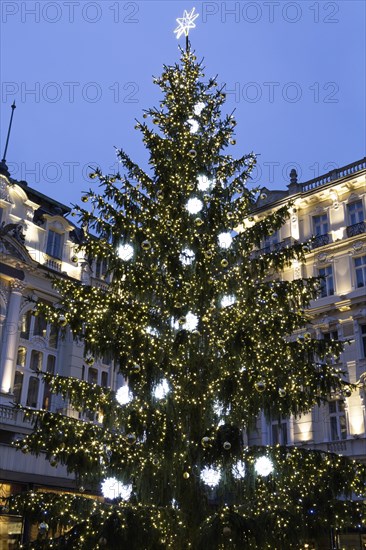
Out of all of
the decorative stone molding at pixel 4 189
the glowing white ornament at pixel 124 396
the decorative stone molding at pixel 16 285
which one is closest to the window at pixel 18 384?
the decorative stone molding at pixel 16 285

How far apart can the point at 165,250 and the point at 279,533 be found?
5651 mm

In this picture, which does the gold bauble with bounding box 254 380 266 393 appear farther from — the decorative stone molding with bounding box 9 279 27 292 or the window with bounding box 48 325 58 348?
the window with bounding box 48 325 58 348

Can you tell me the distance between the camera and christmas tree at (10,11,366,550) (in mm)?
9242

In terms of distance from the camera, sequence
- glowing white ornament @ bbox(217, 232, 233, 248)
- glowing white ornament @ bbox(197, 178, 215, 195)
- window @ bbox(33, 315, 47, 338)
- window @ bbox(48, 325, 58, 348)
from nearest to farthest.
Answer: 1. glowing white ornament @ bbox(217, 232, 233, 248)
2. glowing white ornament @ bbox(197, 178, 215, 195)
3. window @ bbox(33, 315, 47, 338)
4. window @ bbox(48, 325, 58, 348)

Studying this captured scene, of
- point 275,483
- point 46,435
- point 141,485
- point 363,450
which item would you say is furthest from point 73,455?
point 363,450

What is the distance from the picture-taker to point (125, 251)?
12.0 metres

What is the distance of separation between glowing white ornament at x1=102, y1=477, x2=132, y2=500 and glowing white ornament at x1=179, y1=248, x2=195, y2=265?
172 inches

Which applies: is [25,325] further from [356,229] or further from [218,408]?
[356,229]

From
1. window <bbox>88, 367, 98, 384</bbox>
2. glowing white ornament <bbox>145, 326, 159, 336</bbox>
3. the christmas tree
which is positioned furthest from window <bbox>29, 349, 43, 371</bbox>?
glowing white ornament <bbox>145, 326, 159, 336</bbox>

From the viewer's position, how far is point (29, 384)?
78.0 ft

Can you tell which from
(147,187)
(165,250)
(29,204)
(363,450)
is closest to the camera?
(165,250)

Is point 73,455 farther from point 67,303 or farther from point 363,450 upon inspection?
point 363,450

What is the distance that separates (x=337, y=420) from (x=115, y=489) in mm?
16763

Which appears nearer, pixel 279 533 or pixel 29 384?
pixel 279 533
